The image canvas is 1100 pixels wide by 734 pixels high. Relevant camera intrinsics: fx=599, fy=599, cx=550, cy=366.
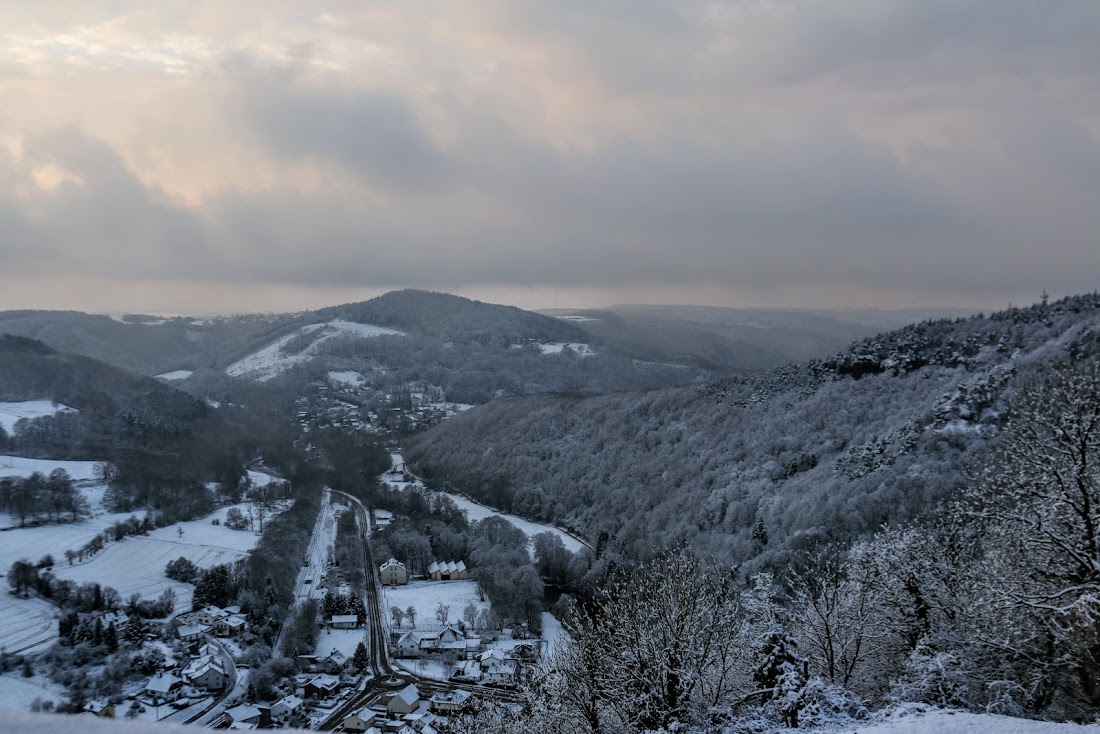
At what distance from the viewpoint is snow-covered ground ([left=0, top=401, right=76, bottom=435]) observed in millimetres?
60406

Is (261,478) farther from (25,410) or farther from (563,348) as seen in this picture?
(563,348)

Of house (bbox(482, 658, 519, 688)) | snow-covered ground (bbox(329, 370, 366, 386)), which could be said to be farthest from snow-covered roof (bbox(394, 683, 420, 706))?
snow-covered ground (bbox(329, 370, 366, 386))

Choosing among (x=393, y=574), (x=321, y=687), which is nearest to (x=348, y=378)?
(x=393, y=574)

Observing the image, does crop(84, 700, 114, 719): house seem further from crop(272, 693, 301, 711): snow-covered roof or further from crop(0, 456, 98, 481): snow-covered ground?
crop(0, 456, 98, 481): snow-covered ground

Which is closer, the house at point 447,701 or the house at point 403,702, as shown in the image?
the house at point 447,701

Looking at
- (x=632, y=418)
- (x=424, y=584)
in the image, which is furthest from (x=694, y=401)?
(x=424, y=584)

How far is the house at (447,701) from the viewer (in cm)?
2475

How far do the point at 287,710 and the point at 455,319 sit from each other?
157m

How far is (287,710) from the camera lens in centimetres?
2481

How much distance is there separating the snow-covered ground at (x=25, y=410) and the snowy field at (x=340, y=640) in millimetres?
47788

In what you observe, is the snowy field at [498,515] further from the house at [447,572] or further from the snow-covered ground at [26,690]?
the snow-covered ground at [26,690]

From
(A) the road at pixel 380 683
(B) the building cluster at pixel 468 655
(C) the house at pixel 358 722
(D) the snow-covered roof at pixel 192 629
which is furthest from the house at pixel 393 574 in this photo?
(C) the house at pixel 358 722

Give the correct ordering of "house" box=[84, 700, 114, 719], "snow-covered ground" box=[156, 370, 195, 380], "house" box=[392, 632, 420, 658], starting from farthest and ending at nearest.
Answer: "snow-covered ground" box=[156, 370, 195, 380]
"house" box=[392, 632, 420, 658]
"house" box=[84, 700, 114, 719]

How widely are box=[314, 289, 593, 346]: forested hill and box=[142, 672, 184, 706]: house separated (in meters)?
139
